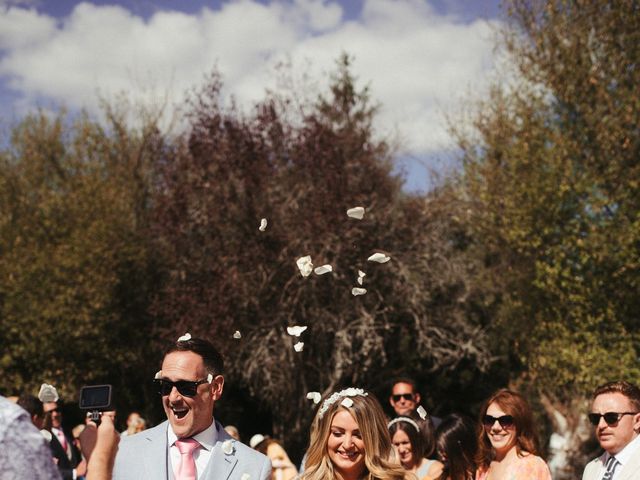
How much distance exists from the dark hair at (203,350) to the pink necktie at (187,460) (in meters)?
0.33

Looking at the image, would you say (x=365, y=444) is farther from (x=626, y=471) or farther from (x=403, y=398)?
(x=403, y=398)

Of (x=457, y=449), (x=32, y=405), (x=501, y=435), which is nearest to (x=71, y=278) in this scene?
(x=32, y=405)

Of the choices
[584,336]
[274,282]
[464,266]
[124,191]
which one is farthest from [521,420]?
[124,191]

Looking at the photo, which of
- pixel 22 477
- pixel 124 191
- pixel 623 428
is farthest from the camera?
pixel 124 191

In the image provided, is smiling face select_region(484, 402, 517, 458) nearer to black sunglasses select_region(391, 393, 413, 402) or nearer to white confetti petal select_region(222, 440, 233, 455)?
white confetti petal select_region(222, 440, 233, 455)

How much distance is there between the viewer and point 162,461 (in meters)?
3.61

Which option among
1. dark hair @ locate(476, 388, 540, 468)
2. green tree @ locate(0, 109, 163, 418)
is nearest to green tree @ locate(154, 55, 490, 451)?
green tree @ locate(0, 109, 163, 418)

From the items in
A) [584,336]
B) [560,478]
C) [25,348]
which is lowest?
[560,478]

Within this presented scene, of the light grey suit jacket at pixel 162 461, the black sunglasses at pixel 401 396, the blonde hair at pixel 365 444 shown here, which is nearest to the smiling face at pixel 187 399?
the light grey suit jacket at pixel 162 461

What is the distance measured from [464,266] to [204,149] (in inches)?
274

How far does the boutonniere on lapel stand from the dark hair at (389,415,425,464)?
283 cm

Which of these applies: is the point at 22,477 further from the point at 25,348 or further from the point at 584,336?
the point at 25,348

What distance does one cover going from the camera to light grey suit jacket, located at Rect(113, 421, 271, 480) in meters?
3.58

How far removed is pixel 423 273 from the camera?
790 inches
